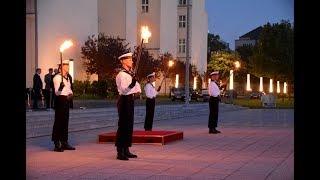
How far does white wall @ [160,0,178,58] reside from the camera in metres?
73.2

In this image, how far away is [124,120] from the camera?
11250mm

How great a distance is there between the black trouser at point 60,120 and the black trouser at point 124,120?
1868 millimetres

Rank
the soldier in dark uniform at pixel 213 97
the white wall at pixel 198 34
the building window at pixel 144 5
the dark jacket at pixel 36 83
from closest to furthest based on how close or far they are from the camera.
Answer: the soldier in dark uniform at pixel 213 97 → the dark jacket at pixel 36 83 → the building window at pixel 144 5 → the white wall at pixel 198 34

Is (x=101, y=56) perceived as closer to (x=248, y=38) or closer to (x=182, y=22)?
(x=182, y=22)

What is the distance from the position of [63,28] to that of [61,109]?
3140 cm

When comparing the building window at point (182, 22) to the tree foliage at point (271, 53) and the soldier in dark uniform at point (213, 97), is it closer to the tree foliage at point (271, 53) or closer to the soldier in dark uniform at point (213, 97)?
the tree foliage at point (271, 53)

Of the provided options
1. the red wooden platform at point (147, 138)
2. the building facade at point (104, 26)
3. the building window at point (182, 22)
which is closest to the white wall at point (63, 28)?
the building facade at point (104, 26)

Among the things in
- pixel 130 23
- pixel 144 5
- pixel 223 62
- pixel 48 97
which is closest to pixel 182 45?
pixel 223 62

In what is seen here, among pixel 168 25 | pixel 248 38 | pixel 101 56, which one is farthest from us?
pixel 248 38

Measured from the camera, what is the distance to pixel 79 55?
1944 inches

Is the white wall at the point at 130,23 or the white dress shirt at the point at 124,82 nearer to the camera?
the white dress shirt at the point at 124,82

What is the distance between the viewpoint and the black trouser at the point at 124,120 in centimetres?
1119
